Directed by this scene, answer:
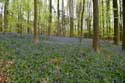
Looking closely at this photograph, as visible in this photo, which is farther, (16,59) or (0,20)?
(0,20)

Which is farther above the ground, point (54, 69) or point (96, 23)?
point (96, 23)

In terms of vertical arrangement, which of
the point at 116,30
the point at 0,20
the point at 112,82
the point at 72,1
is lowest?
the point at 112,82

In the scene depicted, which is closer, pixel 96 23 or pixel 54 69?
pixel 54 69

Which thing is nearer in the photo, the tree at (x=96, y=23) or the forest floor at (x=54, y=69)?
the forest floor at (x=54, y=69)

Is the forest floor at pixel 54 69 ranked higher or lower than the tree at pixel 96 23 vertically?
lower

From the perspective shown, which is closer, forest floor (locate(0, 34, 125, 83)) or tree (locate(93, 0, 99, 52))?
forest floor (locate(0, 34, 125, 83))

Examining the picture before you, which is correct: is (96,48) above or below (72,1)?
below

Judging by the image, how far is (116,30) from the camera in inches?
936

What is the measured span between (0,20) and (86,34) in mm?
17163

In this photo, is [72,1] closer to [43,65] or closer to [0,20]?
[0,20]

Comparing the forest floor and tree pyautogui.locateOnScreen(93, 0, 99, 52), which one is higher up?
tree pyautogui.locateOnScreen(93, 0, 99, 52)

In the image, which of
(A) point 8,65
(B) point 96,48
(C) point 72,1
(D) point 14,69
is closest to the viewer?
(D) point 14,69

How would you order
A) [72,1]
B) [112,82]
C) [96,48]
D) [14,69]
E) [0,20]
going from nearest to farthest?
[112,82] < [14,69] < [96,48] < [0,20] < [72,1]

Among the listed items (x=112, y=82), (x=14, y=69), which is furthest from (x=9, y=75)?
(x=112, y=82)
